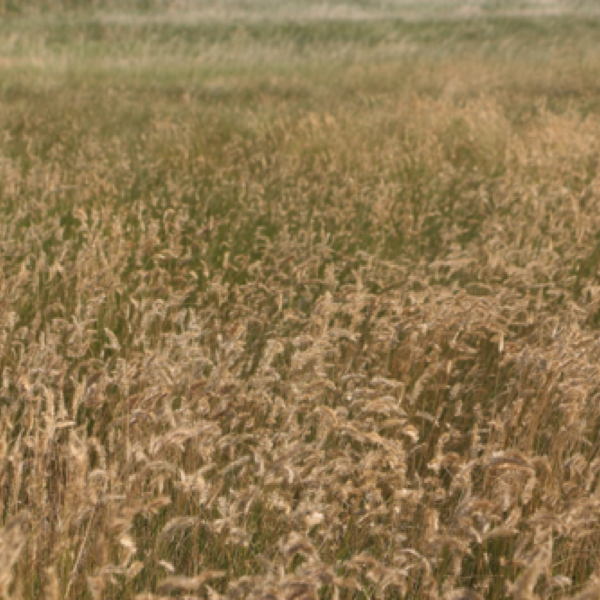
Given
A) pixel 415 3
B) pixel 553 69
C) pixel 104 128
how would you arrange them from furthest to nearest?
pixel 415 3 → pixel 553 69 → pixel 104 128

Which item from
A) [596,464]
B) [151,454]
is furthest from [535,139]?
[151,454]

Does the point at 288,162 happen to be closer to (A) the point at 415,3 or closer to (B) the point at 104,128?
(B) the point at 104,128

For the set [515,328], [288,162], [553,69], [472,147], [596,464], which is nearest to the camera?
[596,464]

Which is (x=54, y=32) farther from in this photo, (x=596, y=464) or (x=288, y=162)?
(x=596, y=464)

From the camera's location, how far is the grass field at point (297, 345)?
1.59 metres

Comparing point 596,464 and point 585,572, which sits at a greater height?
point 596,464

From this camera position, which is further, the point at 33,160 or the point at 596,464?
the point at 33,160

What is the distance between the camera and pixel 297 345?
7.33 feet

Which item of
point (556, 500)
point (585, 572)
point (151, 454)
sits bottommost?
point (585, 572)

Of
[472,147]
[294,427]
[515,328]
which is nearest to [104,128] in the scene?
[472,147]

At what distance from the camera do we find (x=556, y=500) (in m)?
1.80

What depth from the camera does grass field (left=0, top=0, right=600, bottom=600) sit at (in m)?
1.59

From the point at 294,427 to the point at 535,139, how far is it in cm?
520

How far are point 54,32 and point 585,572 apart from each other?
20000 millimetres
